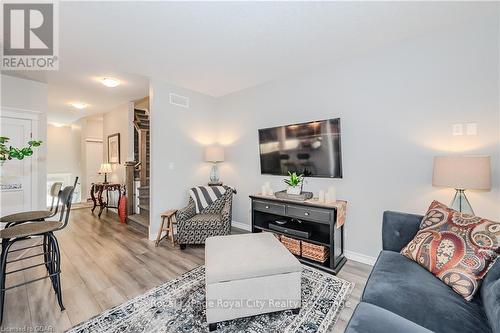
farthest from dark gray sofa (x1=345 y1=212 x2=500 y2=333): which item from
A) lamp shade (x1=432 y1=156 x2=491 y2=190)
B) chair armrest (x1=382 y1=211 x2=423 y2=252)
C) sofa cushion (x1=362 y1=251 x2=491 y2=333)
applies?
lamp shade (x1=432 y1=156 x2=491 y2=190)

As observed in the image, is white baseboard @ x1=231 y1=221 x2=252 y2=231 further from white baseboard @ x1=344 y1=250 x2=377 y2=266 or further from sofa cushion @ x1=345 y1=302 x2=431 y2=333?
sofa cushion @ x1=345 y1=302 x2=431 y2=333

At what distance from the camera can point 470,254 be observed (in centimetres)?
128

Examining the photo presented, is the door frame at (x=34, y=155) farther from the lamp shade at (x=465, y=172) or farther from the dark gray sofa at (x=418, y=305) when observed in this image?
the lamp shade at (x=465, y=172)

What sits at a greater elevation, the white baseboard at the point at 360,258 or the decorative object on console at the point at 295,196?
the decorative object on console at the point at 295,196

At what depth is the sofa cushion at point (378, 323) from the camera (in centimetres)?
88

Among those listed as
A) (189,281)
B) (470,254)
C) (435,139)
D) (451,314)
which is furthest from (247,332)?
(435,139)

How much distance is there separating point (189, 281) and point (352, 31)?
3.06 metres

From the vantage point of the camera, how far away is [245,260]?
5.35ft

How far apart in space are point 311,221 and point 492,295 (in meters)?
1.56

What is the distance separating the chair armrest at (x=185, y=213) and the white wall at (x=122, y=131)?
268cm

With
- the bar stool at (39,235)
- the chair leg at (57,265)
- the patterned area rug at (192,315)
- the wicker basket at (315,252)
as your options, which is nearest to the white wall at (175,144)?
the bar stool at (39,235)

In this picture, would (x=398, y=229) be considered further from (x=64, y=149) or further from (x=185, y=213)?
(x=64, y=149)

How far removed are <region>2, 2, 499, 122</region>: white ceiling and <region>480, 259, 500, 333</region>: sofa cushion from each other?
206 centimetres

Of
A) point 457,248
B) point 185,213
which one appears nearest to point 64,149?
point 185,213
